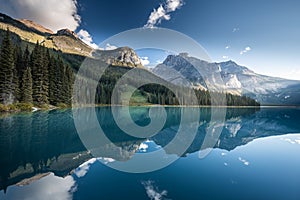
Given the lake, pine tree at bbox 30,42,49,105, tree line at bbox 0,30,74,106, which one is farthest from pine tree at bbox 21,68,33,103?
the lake

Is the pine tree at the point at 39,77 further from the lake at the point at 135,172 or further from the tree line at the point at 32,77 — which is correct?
the lake at the point at 135,172

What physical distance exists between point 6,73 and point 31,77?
21.4ft

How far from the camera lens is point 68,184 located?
31.4 feet

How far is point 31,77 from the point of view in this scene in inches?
1918

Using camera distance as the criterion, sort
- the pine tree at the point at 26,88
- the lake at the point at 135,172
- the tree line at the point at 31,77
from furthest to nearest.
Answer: the pine tree at the point at 26,88 → the tree line at the point at 31,77 → the lake at the point at 135,172

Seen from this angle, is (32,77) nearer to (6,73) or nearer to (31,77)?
(31,77)

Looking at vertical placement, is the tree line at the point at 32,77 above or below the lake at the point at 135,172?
above

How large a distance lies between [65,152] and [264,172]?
50.7ft

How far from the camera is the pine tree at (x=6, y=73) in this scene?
40.8 metres

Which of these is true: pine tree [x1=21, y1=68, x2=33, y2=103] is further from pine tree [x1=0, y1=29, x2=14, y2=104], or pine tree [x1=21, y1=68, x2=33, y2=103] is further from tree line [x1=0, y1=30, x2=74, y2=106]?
Answer: pine tree [x1=0, y1=29, x2=14, y2=104]

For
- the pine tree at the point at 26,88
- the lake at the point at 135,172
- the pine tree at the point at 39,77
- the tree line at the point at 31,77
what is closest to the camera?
the lake at the point at 135,172

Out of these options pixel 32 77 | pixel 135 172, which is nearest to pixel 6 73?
pixel 32 77

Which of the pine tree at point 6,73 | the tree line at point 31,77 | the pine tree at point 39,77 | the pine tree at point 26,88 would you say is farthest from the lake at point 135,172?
the pine tree at point 39,77

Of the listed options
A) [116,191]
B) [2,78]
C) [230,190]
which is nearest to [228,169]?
[230,190]
